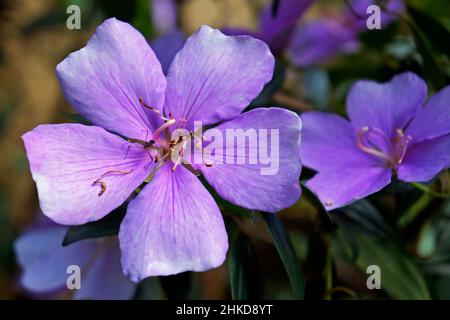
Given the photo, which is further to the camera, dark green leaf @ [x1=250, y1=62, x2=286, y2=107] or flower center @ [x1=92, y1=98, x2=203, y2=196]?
dark green leaf @ [x1=250, y1=62, x2=286, y2=107]

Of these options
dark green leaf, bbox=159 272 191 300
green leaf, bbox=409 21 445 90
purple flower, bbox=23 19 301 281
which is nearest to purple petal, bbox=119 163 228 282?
purple flower, bbox=23 19 301 281

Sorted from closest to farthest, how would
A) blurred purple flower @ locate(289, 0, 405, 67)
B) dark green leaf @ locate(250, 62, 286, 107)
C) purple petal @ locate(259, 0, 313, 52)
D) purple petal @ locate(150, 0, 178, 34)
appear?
dark green leaf @ locate(250, 62, 286, 107)
purple petal @ locate(259, 0, 313, 52)
blurred purple flower @ locate(289, 0, 405, 67)
purple petal @ locate(150, 0, 178, 34)

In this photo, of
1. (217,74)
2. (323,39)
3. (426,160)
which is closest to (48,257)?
(217,74)

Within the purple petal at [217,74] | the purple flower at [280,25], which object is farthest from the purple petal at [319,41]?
the purple petal at [217,74]

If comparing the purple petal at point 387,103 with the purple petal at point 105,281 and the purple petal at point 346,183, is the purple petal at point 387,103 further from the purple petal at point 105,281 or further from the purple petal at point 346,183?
the purple petal at point 105,281

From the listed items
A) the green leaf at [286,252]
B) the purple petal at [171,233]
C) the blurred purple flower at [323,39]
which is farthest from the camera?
the blurred purple flower at [323,39]

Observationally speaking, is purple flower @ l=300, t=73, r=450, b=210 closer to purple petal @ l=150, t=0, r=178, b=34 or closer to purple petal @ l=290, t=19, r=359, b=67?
purple petal @ l=290, t=19, r=359, b=67

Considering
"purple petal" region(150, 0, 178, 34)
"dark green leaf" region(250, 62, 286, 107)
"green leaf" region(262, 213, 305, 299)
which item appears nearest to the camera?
"green leaf" region(262, 213, 305, 299)
